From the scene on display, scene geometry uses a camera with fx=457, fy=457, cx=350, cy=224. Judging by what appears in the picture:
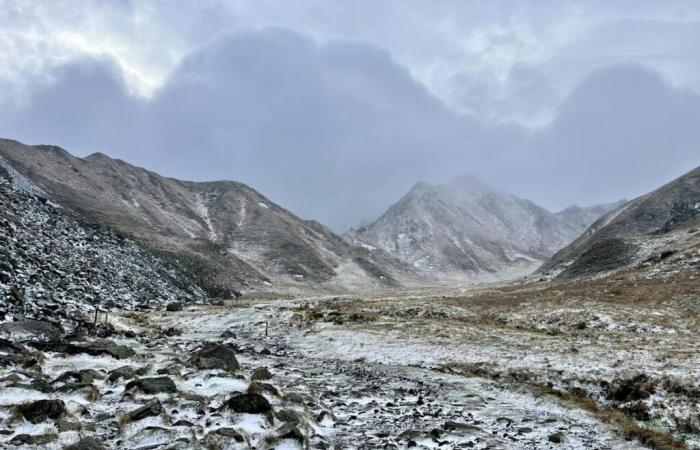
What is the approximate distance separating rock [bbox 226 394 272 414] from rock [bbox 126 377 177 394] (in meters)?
2.89

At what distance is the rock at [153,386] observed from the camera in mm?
15570

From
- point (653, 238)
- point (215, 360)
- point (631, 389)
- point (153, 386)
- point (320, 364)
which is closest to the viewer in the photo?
point (153, 386)

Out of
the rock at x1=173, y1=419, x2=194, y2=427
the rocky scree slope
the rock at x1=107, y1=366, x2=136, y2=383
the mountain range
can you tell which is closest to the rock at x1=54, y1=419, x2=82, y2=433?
the rock at x1=173, y1=419, x2=194, y2=427

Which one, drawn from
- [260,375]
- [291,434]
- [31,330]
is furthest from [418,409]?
[31,330]

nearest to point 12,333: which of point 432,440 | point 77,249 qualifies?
point 432,440

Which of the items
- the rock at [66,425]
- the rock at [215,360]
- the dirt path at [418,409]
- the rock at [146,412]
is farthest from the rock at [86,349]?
the rock at [66,425]

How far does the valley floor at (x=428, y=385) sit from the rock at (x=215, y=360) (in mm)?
881

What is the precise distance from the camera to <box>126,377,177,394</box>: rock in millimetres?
15570

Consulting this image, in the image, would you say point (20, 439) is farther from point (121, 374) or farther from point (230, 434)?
point (121, 374)

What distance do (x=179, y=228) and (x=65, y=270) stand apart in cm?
11901

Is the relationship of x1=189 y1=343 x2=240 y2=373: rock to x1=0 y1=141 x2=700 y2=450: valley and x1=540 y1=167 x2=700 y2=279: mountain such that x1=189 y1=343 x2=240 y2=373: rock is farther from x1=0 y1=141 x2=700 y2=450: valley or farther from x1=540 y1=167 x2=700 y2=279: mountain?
x1=540 y1=167 x2=700 y2=279: mountain

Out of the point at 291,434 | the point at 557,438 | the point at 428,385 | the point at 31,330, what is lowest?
the point at 557,438

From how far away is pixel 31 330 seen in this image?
23.2 m

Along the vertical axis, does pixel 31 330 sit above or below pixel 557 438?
above
